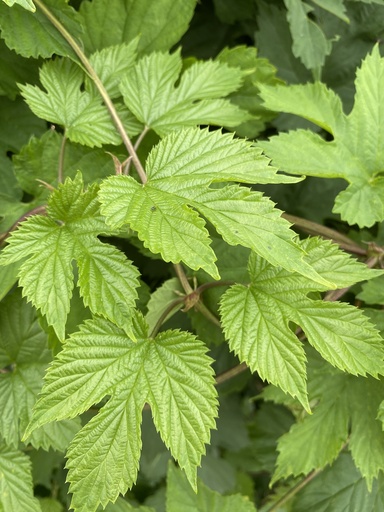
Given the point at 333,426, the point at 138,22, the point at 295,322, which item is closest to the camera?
the point at 295,322

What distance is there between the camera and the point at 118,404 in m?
0.86

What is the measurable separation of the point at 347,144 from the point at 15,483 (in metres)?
0.90

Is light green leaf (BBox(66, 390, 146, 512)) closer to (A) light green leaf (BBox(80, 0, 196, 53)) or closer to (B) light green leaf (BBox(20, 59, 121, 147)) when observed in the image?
(B) light green leaf (BBox(20, 59, 121, 147))

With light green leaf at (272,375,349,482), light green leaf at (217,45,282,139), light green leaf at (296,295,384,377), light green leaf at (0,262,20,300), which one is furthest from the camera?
light green leaf at (217,45,282,139)

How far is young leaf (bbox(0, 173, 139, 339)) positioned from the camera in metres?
0.84

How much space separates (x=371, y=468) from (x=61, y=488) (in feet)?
2.77

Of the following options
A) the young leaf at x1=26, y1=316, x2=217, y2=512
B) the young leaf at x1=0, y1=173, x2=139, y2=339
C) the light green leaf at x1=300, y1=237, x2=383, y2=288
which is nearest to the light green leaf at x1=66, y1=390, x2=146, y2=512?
the young leaf at x1=26, y1=316, x2=217, y2=512

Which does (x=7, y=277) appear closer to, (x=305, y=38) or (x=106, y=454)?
(x=106, y=454)

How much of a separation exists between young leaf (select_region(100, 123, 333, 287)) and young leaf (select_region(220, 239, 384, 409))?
4.9 inches

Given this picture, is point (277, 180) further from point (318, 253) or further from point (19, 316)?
point (19, 316)

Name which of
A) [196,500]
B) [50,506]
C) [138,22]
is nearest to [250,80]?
[138,22]

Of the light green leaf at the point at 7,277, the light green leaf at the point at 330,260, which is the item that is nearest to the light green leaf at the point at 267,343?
the light green leaf at the point at 330,260

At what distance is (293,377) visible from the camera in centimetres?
86

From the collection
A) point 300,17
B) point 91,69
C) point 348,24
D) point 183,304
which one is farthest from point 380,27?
point 183,304
